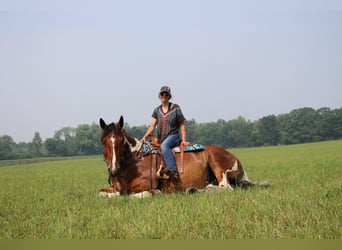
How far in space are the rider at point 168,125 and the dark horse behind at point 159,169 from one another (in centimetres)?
24

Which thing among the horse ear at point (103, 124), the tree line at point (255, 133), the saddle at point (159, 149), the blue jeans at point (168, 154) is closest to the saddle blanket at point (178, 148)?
the saddle at point (159, 149)

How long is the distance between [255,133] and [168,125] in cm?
9135

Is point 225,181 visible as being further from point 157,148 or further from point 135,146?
point 135,146

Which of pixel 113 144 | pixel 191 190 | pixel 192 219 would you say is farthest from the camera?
pixel 191 190

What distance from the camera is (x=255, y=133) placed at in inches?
3819

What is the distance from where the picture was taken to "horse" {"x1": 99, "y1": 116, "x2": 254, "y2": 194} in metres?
8.29

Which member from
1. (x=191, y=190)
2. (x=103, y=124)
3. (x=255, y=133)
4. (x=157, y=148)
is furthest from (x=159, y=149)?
(x=255, y=133)

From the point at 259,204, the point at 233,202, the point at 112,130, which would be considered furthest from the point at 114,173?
the point at 259,204

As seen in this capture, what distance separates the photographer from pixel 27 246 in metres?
3.66

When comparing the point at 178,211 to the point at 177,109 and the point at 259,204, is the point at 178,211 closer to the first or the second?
the point at 259,204

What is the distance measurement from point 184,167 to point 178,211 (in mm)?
2849

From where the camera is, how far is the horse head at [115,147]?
7695mm

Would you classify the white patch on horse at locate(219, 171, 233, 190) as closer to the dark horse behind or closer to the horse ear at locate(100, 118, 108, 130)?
the dark horse behind

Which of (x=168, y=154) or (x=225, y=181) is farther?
(x=225, y=181)
